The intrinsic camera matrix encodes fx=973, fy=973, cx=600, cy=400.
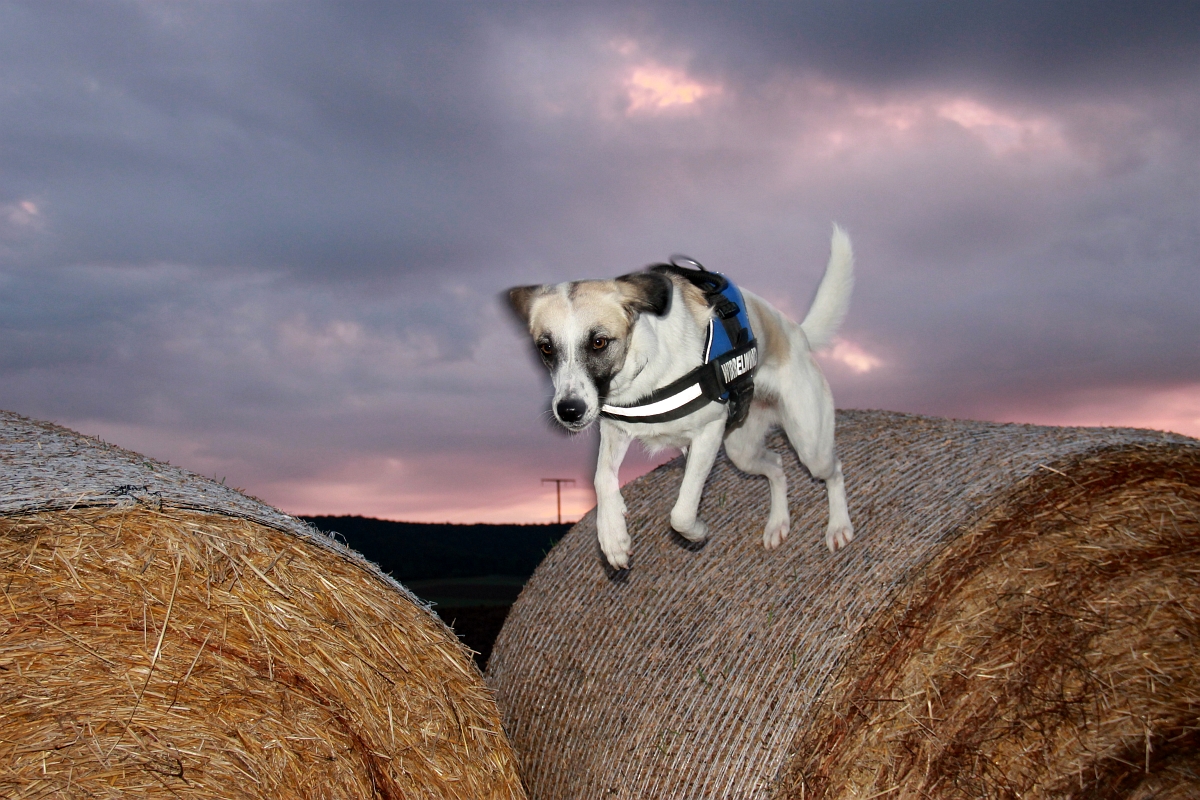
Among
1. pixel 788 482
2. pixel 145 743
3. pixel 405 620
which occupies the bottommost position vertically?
pixel 145 743

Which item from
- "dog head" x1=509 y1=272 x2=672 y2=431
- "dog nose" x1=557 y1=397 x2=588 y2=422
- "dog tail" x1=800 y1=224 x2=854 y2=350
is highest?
"dog tail" x1=800 y1=224 x2=854 y2=350

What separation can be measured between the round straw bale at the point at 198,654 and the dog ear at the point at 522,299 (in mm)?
1045

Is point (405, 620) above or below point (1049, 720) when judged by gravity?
above

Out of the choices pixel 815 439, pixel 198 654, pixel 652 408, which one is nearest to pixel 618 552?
pixel 652 408

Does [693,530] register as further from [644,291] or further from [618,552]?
[644,291]

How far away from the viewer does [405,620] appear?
3.33 meters

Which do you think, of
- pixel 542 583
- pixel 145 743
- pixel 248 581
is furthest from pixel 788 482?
pixel 145 743

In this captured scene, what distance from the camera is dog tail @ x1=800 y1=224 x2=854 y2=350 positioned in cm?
484

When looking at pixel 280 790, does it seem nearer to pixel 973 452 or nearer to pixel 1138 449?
pixel 973 452

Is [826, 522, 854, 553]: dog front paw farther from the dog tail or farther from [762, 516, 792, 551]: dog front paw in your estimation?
the dog tail

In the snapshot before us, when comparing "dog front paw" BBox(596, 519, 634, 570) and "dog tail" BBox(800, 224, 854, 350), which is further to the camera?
"dog tail" BBox(800, 224, 854, 350)

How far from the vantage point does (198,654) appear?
3.04 metres

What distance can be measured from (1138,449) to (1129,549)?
0.38 m

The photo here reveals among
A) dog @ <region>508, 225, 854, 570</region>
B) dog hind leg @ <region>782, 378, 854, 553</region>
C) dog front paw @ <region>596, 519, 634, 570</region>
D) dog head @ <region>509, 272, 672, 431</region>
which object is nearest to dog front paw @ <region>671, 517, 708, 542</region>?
dog @ <region>508, 225, 854, 570</region>
